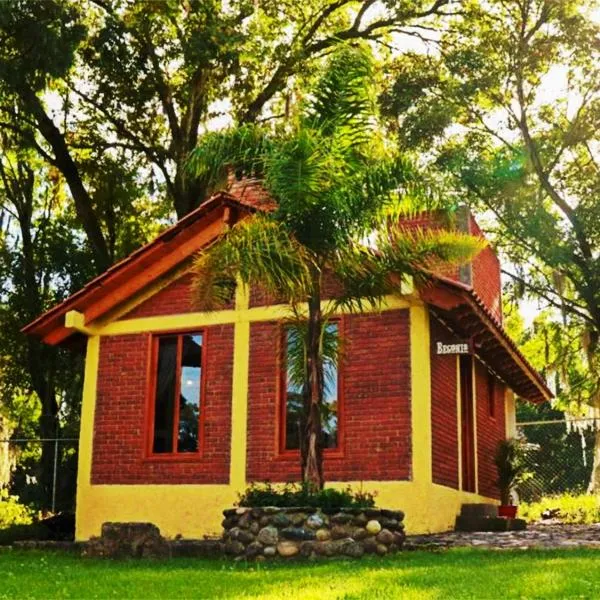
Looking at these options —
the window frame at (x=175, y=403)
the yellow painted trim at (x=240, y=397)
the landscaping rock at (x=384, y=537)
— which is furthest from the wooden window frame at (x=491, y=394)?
the landscaping rock at (x=384, y=537)

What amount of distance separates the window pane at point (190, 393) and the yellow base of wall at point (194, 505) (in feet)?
2.32

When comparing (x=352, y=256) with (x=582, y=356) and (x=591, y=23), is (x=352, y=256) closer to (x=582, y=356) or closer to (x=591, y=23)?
(x=591, y=23)

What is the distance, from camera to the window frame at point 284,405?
42.2ft

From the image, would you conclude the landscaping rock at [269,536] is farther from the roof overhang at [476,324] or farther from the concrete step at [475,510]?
the concrete step at [475,510]

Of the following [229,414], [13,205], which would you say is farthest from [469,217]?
[13,205]

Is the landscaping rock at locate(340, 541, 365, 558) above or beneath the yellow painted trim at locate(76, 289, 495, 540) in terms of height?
beneath

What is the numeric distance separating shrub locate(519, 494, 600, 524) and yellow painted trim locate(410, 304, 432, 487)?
615 centimetres

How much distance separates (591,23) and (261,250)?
1026 cm

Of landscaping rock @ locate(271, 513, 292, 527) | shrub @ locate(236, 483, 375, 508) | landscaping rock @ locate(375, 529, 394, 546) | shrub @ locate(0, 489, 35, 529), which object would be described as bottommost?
shrub @ locate(0, 489, 35, 529)

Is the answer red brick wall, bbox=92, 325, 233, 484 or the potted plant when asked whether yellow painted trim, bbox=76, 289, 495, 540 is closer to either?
red brick wall, bbox=92, 325, 233, 484

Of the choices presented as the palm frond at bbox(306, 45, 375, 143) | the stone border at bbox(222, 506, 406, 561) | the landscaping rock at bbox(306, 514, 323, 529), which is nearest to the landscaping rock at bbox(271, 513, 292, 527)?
the stone border at bbox(222, 506, 406, 561)

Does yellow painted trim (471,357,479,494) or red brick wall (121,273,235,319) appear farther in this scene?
yellow painted trim (471,357,479,494)

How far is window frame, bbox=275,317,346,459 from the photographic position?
506 inches

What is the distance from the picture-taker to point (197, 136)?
70.8ft
